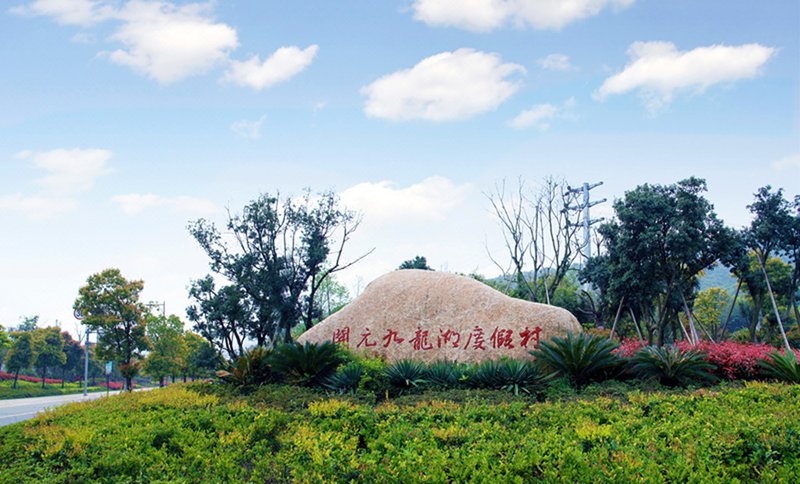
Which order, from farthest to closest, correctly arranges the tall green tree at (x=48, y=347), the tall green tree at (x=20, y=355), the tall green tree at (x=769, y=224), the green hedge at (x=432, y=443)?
the tall green tree at (x=48, y=347) < the tall green tree at (x=20, y=355) < the tall green tree at (x=769, y=224) < the green hedge at (x=432, y=443)

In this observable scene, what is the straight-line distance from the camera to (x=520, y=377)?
9.34 m

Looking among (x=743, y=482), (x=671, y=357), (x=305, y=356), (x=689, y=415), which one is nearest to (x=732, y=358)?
(x=671, y=357)

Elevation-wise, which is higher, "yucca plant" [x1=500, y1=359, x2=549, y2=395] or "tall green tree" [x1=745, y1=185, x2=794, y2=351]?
"tall green tree" [x1=745, y1=185, x2=794, y2=351]

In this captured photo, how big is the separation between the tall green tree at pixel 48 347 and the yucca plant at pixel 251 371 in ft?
127

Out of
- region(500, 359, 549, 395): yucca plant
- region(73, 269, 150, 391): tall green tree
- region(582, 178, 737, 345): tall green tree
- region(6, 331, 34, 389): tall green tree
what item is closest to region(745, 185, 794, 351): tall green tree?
region(582, 178, 737, 345): tall green tree

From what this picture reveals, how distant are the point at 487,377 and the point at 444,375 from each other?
2.55 feet

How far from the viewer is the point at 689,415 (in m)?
6.61

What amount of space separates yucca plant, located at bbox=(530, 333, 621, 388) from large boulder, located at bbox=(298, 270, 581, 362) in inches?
39.3

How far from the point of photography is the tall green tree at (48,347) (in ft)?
142

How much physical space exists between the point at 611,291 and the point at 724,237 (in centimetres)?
368

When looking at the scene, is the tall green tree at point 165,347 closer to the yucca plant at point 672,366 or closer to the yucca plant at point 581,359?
the yucca plant at point 581,359

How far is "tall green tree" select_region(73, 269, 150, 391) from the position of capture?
93.2 ft

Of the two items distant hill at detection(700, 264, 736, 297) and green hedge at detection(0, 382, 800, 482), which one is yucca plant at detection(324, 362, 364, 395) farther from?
distant hill at detection(700, 264, 736, 297)

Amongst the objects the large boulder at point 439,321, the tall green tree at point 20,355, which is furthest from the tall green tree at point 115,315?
the large boulder at point 439,321
